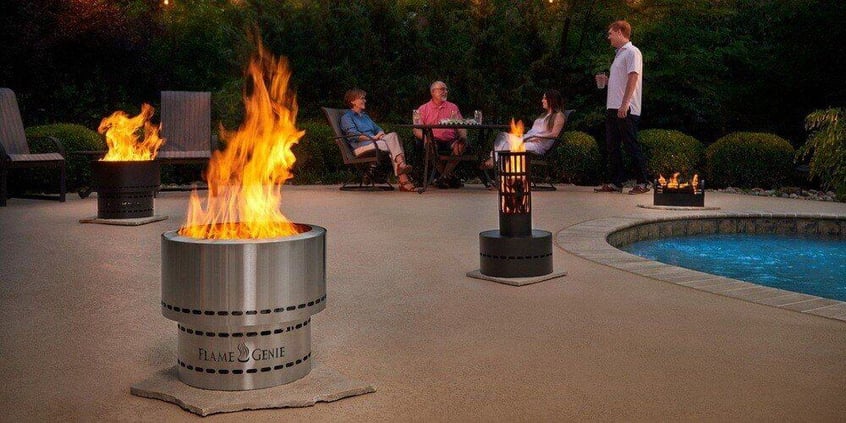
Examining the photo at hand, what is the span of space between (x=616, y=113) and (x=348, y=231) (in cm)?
469

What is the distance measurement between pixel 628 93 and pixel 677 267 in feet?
17.5

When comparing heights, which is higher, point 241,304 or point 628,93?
point 628,93

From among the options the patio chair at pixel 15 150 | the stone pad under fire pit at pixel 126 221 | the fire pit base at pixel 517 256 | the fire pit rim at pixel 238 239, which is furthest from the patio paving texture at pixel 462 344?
the patio chair at pixel 15 150

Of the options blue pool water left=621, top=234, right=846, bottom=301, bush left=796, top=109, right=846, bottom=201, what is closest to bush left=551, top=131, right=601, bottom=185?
bush left=796, top=109, right=846, bottom=201

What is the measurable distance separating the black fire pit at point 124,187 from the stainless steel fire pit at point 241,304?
4.66 meters

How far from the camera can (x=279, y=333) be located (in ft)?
8.70

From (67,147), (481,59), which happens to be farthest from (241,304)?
(481,59)

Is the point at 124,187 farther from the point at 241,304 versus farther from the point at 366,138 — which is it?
the point at 241,304

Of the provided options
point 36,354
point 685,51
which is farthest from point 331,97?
point 36,354

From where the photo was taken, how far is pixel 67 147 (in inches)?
409

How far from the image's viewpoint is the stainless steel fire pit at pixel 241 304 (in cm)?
254

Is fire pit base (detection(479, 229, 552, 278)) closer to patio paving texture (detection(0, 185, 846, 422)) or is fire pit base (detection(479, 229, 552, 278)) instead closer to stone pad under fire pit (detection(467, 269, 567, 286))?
stone pad under fire pit (detection(467, 269, 567, 286))

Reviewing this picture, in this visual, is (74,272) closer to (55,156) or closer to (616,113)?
(55,156)

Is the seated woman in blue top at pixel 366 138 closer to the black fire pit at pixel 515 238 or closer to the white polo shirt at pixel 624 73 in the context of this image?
the white polo shirt at pixel 624 73
